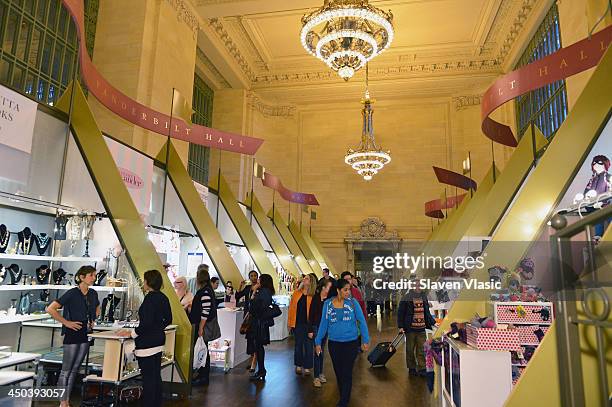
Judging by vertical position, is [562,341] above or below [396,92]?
below

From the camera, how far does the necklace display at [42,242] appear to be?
5.45 m

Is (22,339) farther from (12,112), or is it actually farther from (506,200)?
(506,200)

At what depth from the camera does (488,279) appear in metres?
4.59

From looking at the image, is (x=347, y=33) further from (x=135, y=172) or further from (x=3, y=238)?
(x=3, y=238)

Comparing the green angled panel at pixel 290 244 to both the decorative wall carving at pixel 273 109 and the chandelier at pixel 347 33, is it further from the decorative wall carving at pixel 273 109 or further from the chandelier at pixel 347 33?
the decorative wall carving at pixel 273 109

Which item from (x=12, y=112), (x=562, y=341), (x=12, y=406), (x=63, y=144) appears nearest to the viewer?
(x=562, y=341)

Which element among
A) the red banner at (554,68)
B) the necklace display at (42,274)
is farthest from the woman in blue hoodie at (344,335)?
the necklace display at (42,274)

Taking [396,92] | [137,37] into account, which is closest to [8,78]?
[137,37]

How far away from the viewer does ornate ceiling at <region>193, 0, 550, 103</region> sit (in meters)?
13.5

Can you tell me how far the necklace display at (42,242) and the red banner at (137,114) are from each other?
1.88 m

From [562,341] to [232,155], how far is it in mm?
15921

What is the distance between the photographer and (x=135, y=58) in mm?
10055

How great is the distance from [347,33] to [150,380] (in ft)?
22.4

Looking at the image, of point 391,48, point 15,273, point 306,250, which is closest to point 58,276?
point 15,273
